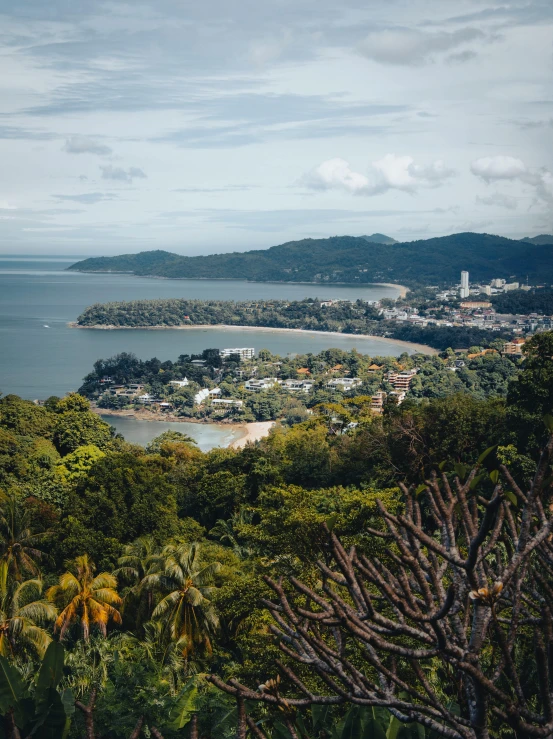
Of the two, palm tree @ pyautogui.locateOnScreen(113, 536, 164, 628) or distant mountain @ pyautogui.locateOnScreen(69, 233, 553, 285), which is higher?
distant mountain @ pyautogui.locateOnScreen(69, 233, 553, 285)

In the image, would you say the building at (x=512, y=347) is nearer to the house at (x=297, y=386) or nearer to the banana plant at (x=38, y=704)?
the house at (x=297, y=386)

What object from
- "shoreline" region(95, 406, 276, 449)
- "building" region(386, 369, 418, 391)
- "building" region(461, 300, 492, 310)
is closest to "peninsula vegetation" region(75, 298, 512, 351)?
"building" region(461, 300, 492, 310)

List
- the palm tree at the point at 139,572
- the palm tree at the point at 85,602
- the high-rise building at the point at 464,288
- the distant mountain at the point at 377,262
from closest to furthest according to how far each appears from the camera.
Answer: the palm tree at the point at 85,602
the palm tree at the point at 139,572
the high-rise building at the point at 464,288
the distant mountain at the point at 377,262

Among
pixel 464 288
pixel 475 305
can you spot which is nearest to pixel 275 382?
pixel 475 305

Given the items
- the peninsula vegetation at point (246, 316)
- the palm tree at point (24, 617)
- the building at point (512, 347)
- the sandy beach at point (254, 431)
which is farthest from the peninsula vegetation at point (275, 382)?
the palm tree at point (24, 617)

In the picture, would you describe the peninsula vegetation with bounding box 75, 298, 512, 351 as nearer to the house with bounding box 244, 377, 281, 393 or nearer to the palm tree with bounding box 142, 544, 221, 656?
the house with bounding box 244, 377, 281, 393
